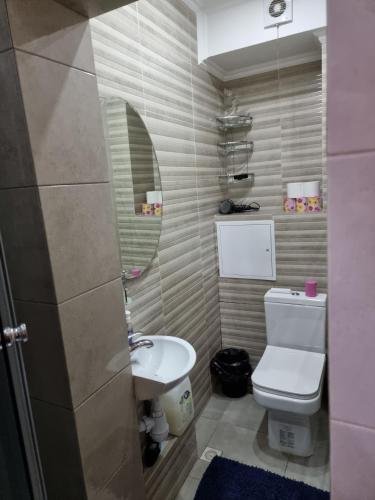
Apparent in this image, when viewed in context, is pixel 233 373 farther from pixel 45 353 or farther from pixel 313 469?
pixel 45 353

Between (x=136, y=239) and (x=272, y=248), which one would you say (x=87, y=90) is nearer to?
(x=136, y=239)

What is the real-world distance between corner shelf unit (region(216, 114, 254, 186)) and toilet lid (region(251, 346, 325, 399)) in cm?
130

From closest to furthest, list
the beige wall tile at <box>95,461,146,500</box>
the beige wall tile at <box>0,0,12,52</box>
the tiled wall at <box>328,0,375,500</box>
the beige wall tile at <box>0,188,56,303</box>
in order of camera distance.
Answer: the tiled wall at <box>328,0,375,500</box> → the beige wall tile at <box>0,0,12,52</box> → the beige wall tile at <box>0,188,56,303</box> → the beige wall tile at <box>95,461,146,500</box>

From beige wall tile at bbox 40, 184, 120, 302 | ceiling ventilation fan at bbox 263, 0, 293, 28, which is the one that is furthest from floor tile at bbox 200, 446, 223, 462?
ceiling ventilation fan at bbox 263, 0, 293, 28

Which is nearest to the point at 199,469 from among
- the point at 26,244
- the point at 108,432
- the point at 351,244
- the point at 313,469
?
the point at 313,469

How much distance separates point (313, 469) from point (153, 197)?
5.97 feet

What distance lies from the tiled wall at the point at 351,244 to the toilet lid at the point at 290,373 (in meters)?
1.54

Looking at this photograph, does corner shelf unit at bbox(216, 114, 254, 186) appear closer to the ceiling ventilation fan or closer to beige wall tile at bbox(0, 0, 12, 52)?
the ceiling ventilation fan

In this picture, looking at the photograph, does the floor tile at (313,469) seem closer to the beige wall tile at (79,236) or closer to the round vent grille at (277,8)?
the beige wall tile at (79,236)

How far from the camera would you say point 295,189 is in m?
2.44

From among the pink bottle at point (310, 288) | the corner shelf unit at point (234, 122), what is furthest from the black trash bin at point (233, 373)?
the corner shelf unit at point (234, 122)

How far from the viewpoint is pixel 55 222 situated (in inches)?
39.9

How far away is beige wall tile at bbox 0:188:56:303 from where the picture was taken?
0.99 meters

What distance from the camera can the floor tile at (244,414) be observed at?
2.37 m
